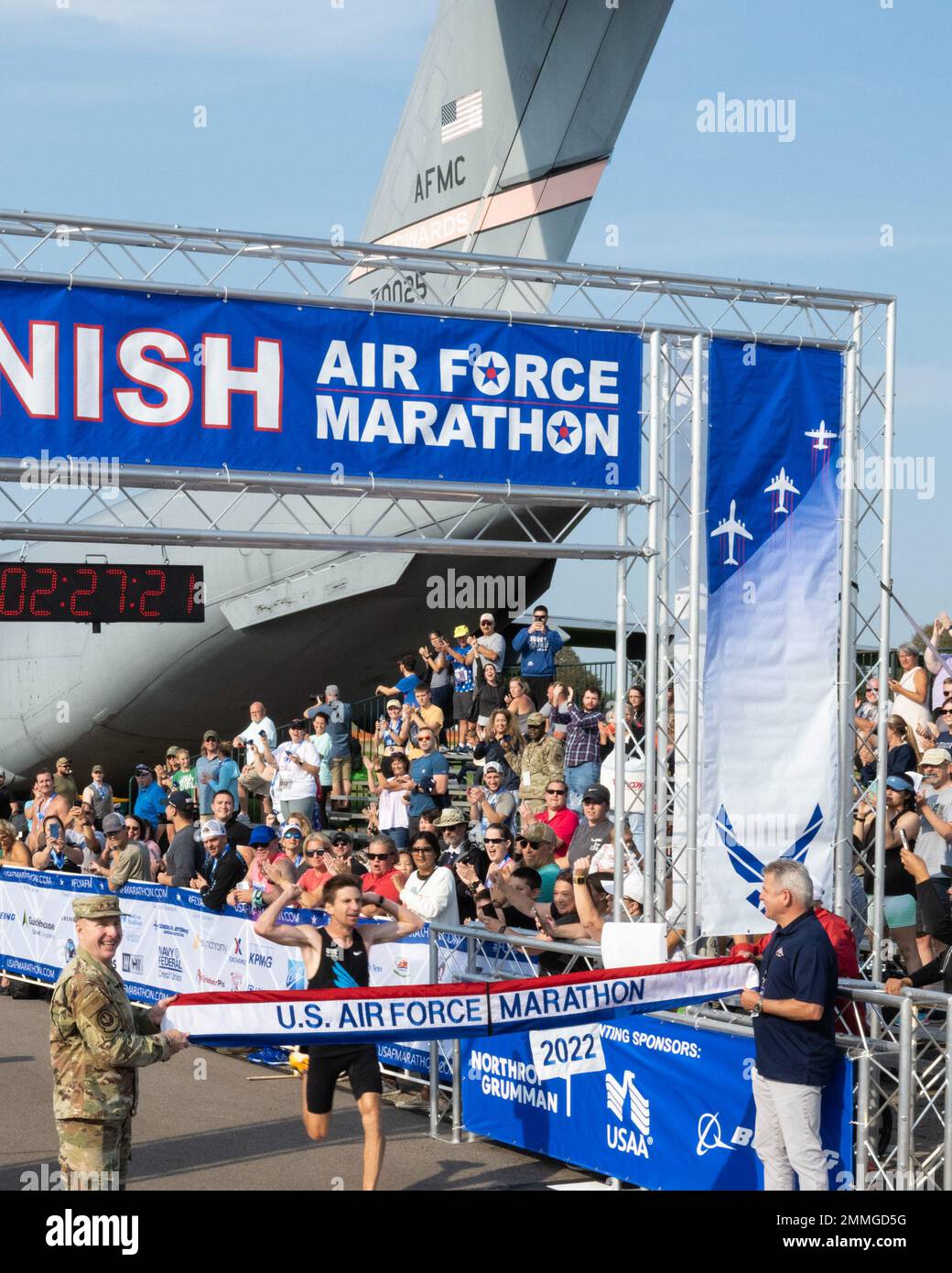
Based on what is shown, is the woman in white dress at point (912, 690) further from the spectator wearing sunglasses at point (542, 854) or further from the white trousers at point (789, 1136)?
the white trousers at point (789, 1136)

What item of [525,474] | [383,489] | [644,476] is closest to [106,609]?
[383,489]

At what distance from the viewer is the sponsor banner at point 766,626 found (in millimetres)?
10742

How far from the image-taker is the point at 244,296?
9.89 m

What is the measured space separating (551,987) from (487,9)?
1359cm

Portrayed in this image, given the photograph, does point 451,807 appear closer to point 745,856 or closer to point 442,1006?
point 745,856

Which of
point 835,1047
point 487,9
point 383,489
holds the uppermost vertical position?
point 487,9

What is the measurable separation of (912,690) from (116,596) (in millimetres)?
8777

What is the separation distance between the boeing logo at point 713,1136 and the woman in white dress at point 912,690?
27.5 feet

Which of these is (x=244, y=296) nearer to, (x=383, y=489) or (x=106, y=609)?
(x=383, y=489)

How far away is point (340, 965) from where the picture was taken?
29.3ft

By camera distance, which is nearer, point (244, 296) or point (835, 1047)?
point (835, 1047)

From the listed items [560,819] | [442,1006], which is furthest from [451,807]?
[442,1006]

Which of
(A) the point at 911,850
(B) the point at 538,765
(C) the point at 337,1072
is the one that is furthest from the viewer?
(B) the point at 538,765

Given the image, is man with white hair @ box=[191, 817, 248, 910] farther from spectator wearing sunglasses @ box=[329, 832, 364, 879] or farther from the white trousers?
the white trousers
